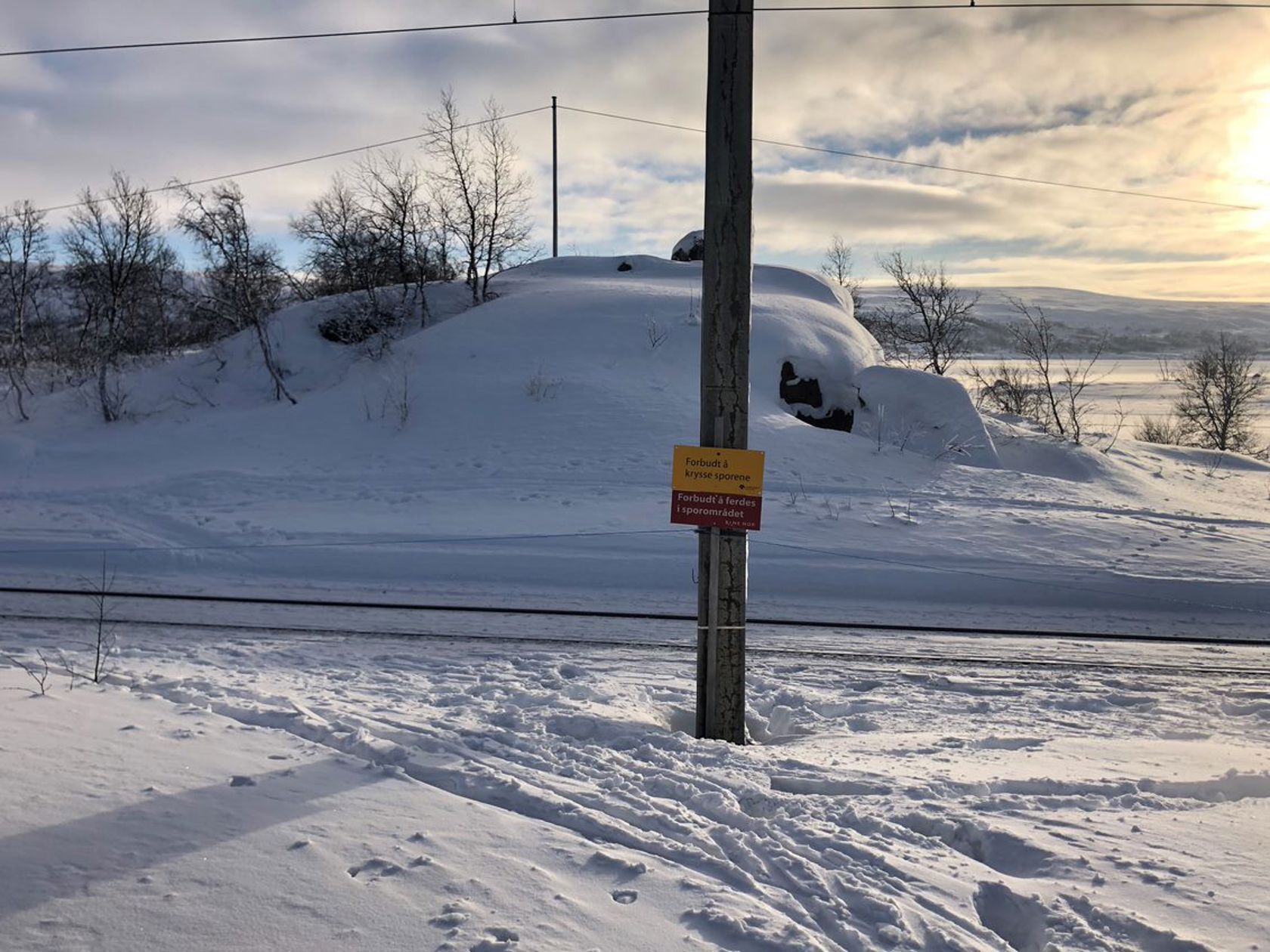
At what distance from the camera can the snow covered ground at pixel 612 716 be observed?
11.0 ft

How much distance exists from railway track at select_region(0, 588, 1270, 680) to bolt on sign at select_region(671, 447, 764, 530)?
2819 millimetres

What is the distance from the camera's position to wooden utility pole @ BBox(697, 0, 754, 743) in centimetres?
553

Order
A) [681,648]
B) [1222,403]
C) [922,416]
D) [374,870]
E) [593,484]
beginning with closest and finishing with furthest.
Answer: [374,870] < [681,648] < [593,484] < [922,416] < [1222,403]

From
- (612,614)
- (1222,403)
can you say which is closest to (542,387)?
(612,614)

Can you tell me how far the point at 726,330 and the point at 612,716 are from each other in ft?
8.58

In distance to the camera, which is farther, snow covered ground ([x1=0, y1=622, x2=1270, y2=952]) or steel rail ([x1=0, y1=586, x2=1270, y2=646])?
steel rail ([x1=0, y1=586, x2=1270, y2=646])

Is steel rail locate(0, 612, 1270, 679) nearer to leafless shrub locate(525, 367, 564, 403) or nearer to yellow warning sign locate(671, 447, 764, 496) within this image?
yellow warning sign locate(671, 447, 764, 496)

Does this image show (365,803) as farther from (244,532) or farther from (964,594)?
(244,532)

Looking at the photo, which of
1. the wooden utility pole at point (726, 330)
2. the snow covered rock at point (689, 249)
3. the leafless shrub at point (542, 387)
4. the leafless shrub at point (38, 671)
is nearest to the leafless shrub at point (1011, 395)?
the snow covered rock at point (689, 249)

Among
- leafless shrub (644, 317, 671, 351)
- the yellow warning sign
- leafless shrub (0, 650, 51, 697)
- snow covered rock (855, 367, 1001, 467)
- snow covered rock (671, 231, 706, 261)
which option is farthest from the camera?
snow covered rock (671, 231, 706, 261)

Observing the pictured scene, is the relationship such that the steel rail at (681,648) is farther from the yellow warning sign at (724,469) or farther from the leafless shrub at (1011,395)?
the leafless shrub at (1011,395)

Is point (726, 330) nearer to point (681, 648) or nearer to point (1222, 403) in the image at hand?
point (681, 648)

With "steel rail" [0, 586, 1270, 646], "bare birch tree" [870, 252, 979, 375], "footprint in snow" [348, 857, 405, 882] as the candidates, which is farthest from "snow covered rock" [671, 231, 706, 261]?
"footprint in snow" [348, 857, 405, 882]

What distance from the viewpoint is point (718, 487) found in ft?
19.0
